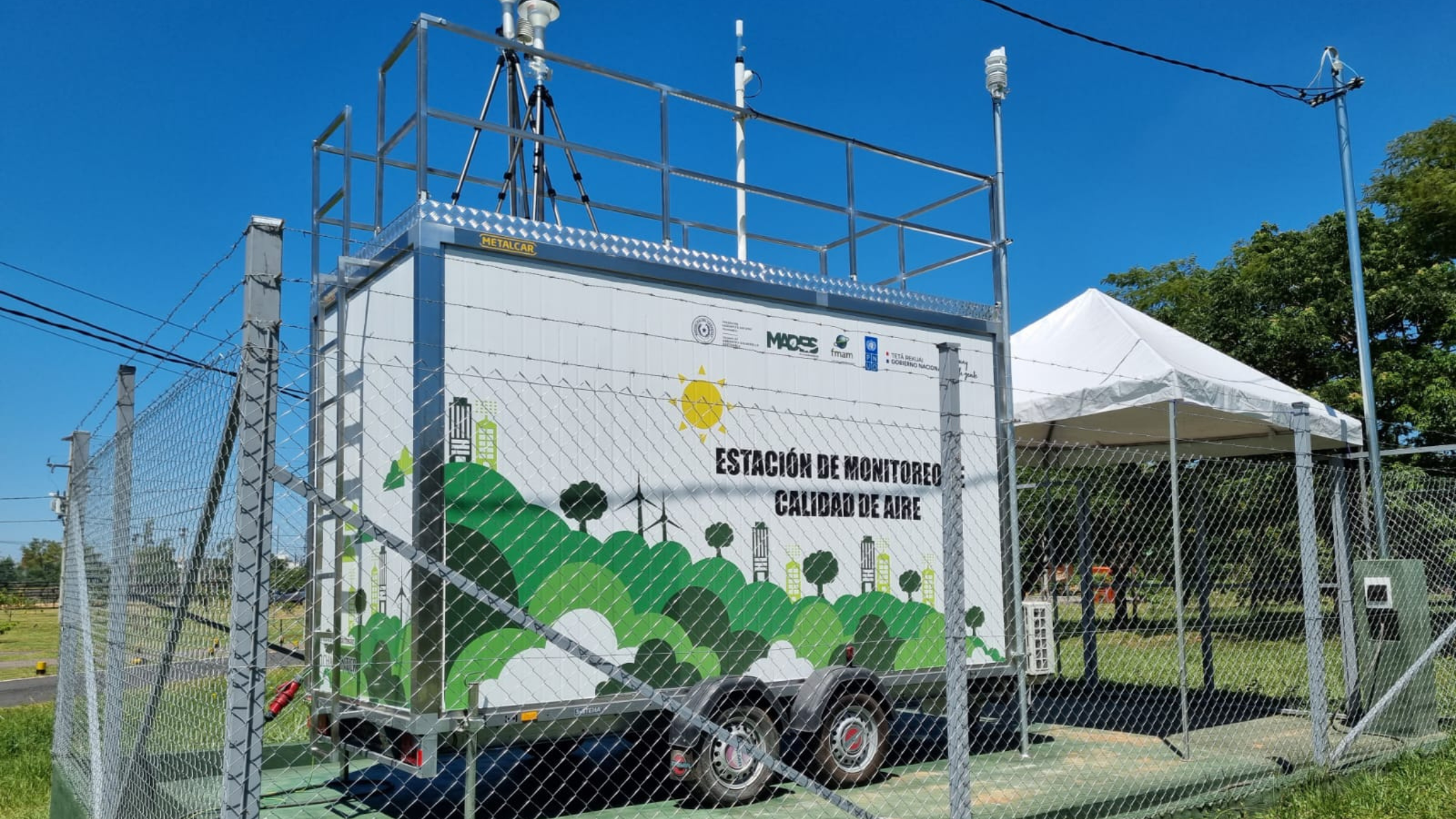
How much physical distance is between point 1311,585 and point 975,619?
2.12 meters

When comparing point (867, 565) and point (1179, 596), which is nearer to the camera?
point (867, 565)


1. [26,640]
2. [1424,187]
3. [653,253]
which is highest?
[1424,187]

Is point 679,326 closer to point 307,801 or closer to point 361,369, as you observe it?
point 361,369

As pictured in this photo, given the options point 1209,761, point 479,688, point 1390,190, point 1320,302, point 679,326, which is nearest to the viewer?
point 479,688

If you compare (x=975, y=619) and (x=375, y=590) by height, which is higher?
(x=375, y=590)

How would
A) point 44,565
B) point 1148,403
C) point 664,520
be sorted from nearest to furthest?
point 664,520 → point 1148,403 → point 44,565

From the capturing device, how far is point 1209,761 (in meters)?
7.16

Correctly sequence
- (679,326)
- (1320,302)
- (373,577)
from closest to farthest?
1. (373,577)
2. (679,326)
3. (1320,302)

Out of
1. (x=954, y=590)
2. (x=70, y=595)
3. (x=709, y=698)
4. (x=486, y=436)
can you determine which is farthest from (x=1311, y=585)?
(x=70, y=595)

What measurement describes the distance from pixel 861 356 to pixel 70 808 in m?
5.51

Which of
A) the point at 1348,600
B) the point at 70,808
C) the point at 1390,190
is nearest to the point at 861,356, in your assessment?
the point at 1348,600

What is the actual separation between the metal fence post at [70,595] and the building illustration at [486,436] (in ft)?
9.15

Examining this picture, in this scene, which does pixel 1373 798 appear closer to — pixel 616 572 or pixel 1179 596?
pixel 1179 596

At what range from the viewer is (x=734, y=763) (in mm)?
6254
